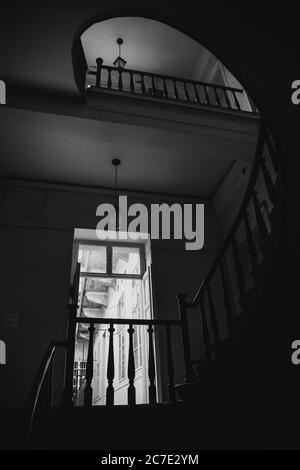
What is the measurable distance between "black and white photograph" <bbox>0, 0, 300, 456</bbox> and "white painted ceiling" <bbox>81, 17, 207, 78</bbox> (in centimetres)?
3

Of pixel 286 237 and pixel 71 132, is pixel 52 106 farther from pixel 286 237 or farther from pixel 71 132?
pixel 286 237

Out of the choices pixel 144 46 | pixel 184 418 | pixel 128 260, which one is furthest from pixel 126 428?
pixel 144 46

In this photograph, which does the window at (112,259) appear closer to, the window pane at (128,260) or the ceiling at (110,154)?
the window pane at (128,260)

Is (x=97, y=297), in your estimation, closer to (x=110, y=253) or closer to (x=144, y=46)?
(x=110, y=253)

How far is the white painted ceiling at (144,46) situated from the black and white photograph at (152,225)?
0.09 feet

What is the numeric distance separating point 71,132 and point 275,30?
9.76ft

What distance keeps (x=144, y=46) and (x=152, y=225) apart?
12.3 feet

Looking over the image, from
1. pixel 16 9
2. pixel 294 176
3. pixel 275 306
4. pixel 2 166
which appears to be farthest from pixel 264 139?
pixel 2 166

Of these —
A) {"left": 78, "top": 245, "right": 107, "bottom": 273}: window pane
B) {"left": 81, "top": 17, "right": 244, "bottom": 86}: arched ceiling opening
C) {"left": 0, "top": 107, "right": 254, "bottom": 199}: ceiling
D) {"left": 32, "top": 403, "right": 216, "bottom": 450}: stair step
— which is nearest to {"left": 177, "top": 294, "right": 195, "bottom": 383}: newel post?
{"left": 32, "top": 403, "right": 216, "bottom": 450}: stair step

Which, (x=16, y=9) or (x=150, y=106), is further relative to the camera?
(x=150, y=106)

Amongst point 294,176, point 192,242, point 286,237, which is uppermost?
point 192,242

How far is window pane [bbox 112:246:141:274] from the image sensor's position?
21.0ft

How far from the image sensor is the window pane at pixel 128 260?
640 centimetres

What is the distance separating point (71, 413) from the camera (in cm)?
257
